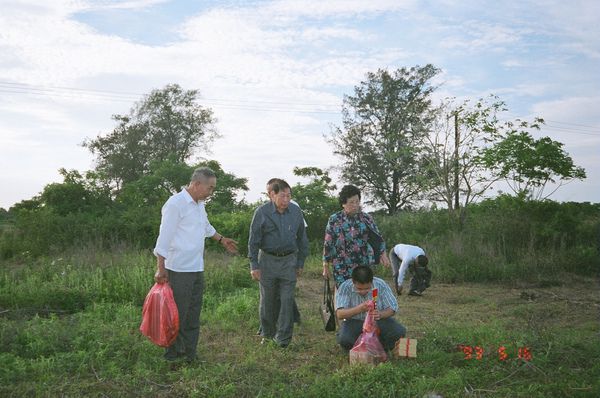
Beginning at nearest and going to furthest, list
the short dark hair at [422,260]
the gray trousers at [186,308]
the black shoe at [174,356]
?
the gray trousers at [186,308]
the black shoe at [174,356]
the short dark hair at [422,260]

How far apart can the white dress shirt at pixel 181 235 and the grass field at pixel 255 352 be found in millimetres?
916

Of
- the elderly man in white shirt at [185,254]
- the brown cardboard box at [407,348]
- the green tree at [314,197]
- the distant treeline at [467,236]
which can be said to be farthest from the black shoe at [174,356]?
the green tree at [314,197]

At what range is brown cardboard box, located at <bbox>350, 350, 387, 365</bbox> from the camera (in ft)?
17.6

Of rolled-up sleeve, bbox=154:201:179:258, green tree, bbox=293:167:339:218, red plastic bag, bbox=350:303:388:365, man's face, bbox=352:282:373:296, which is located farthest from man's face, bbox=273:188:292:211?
green tree, bbox=293:167:339:218

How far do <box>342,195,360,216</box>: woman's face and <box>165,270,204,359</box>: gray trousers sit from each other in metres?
1.68

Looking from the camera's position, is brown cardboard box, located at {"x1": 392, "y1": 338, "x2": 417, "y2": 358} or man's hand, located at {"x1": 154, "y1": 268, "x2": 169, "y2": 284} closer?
man's hand, located at {"x1": 154, "y1": 268, "x2": 169, "y2": 284}

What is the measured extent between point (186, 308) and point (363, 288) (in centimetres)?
166

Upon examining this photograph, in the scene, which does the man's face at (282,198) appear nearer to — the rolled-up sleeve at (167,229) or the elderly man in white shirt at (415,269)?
the rolled-up sleeve at (167,229)

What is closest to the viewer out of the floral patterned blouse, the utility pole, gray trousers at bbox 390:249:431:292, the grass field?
the grass field

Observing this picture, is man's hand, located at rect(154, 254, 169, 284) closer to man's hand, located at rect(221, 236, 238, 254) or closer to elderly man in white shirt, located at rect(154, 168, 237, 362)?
elderly man in white shirt, located at rect(154, 168, 237, 362)

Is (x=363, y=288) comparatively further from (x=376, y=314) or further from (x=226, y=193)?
(x=226, y=193)

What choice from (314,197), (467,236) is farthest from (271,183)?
(314,197)

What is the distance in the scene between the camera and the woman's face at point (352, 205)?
20.2 feet

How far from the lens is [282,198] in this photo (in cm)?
625
